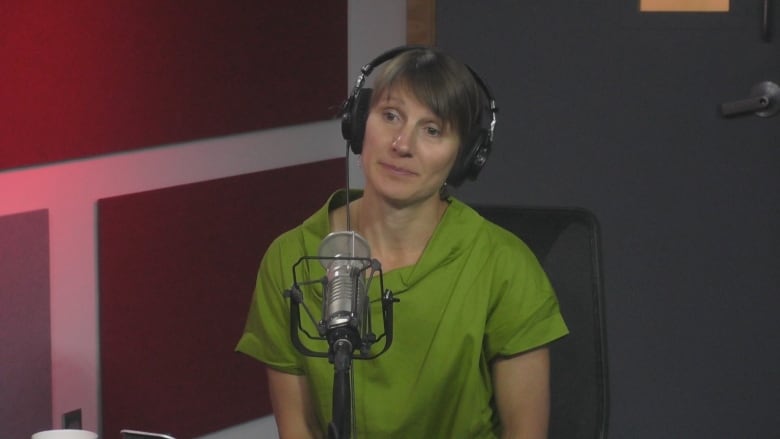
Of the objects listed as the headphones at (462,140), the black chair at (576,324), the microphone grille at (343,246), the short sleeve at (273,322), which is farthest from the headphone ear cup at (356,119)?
the microphone grille at (343,246)

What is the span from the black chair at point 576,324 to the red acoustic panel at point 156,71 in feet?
2.07

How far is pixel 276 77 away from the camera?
11.4 ft

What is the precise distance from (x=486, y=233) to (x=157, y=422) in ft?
4.07

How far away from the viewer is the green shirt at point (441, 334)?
2217 millimetres

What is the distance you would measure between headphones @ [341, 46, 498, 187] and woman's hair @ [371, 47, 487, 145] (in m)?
0.01

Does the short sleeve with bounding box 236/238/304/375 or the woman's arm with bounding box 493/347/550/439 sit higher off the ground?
the short sleeve with bounding box 236/238/304/375

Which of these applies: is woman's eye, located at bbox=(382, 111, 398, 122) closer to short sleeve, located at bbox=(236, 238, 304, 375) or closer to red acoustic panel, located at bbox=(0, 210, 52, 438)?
short sleeve, located at bbox=(236, 238, 304, 375)

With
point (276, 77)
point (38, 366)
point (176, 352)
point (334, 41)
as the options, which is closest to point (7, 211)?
point (38, 366)

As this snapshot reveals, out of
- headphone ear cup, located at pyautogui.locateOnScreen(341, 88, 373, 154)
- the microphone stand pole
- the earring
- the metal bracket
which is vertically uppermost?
the metal bracket

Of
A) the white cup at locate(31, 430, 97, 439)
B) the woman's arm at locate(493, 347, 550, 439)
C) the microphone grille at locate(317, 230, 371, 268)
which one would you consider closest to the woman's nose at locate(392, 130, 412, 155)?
the woman's arm at locate(493, 347, 550, 439)

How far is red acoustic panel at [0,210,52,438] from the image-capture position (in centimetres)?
283

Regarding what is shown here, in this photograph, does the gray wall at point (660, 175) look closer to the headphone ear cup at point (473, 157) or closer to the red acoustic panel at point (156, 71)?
the red acoustic panel at point (156, 71)

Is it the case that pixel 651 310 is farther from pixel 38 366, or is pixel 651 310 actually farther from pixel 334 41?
pixel 38 366

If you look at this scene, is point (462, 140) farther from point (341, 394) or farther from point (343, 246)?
point (341, 394)
